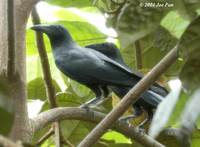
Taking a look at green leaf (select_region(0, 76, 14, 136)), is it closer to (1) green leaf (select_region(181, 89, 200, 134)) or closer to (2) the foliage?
(2) the foliage

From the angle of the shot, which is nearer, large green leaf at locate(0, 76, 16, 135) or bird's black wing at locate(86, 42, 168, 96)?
large green leaf at locate(0, 76, 16, 135)

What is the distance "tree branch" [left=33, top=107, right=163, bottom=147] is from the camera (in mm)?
1205

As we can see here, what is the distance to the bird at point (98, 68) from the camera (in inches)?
71.9

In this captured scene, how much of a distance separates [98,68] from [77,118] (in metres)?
0.62

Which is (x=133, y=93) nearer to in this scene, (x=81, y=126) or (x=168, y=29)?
(x=168, y=29)

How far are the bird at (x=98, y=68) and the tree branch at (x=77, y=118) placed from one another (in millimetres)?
339

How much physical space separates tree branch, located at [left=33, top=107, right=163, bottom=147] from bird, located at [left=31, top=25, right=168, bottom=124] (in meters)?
0.34

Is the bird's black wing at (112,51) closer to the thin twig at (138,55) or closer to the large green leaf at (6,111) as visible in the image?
the thin twig at (138,55)

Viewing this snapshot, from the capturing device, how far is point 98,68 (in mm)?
1926

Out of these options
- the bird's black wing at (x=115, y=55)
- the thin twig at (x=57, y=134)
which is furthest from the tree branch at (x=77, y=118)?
the bird's black wing at (x=115, y=55)

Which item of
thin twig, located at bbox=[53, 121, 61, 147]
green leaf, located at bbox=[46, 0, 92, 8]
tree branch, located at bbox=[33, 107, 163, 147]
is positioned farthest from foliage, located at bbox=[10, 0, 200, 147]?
thin twig, located at bbox=[53, 121, 61, 147]

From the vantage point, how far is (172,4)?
33.2 inches

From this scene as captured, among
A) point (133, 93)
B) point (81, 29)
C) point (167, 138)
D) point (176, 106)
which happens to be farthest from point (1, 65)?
point (81, 29)

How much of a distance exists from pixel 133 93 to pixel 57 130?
0.40 metres
